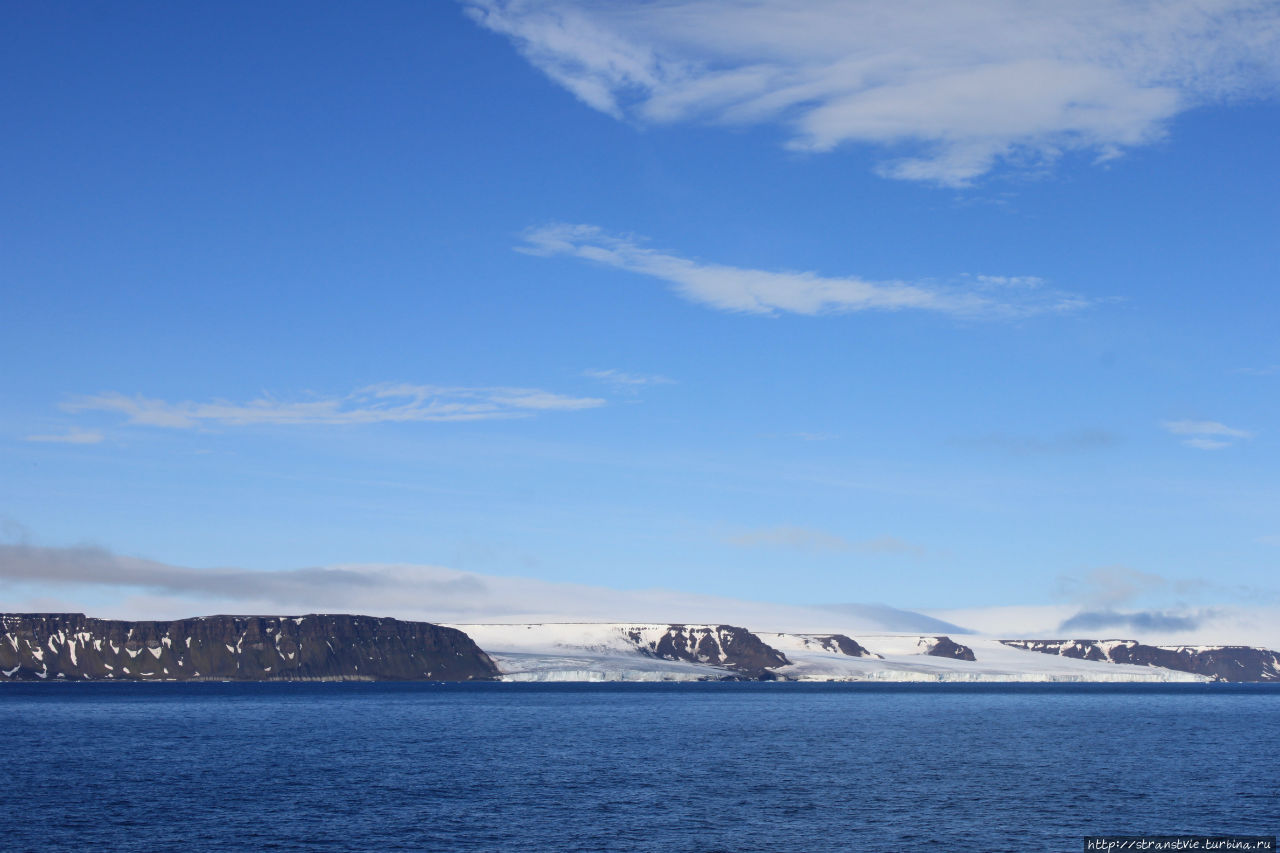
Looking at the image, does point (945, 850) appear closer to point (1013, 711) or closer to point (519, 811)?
point (519, 811)

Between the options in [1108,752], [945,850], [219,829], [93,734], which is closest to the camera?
[945,850]

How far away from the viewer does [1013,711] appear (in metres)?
150

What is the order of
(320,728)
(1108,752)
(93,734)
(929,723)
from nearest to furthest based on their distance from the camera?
(1108,752)
(93,734)
(320,728)
(929,723)

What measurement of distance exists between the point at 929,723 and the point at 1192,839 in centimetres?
7695

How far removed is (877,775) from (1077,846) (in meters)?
23.9

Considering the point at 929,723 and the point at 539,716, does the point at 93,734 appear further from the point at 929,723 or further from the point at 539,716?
the point at 929,723

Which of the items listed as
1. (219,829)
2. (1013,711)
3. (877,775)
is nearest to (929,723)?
(1013,711)

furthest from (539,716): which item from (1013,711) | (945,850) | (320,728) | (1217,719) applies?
(945,850)

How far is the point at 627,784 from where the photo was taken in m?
62.5

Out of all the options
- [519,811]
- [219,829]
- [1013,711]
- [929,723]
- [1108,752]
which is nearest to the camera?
[219,829]

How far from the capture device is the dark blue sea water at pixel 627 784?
46.3 meters

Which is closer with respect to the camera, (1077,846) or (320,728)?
(1077,846)

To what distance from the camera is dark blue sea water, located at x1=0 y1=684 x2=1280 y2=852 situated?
4628 centimetres

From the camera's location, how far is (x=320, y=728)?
365 ft
